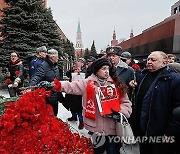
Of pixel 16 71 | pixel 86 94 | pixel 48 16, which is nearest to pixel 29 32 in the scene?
pixel 48 16

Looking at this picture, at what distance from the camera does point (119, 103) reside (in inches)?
109

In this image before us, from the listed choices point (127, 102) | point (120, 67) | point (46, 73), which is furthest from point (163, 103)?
point (46, 73)

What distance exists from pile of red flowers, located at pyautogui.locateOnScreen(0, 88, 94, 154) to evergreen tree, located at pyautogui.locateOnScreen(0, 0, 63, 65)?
399 inches

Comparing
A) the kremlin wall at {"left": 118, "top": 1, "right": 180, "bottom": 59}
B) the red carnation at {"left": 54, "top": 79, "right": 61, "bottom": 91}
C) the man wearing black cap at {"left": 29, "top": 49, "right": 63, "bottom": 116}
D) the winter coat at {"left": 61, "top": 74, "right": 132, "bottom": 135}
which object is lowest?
the winter coat at {"left": 61, "top": 74, "right": 132, "bottom": 135}

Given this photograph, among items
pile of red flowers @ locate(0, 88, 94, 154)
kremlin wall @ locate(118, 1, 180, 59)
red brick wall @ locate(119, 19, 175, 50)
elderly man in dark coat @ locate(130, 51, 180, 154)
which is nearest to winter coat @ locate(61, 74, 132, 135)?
elderly man in dark coat @ locate(130, 51, 180, 154)

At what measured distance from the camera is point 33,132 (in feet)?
6.70

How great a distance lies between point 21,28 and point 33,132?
447 inches

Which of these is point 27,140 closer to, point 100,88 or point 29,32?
point 100,88

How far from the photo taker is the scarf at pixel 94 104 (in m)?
2.63

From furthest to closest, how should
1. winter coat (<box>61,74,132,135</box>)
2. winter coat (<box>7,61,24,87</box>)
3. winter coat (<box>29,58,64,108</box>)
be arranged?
winter coat (<box>7,61,24,87</box>) < winter coat (<box>29,58,64,108</box>) < winter coat (<box>61,74,132,135</box>)

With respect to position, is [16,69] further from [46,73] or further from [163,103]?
[163,103]

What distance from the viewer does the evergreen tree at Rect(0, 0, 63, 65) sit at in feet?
39.4

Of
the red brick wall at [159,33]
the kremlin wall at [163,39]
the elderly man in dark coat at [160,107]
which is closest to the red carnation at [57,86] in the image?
the elderly man in dark coat at [160,107]

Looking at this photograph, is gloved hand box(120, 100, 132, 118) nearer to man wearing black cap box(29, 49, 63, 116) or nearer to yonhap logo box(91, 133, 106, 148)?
yonhap logo box(91, 133, 106, 148)
